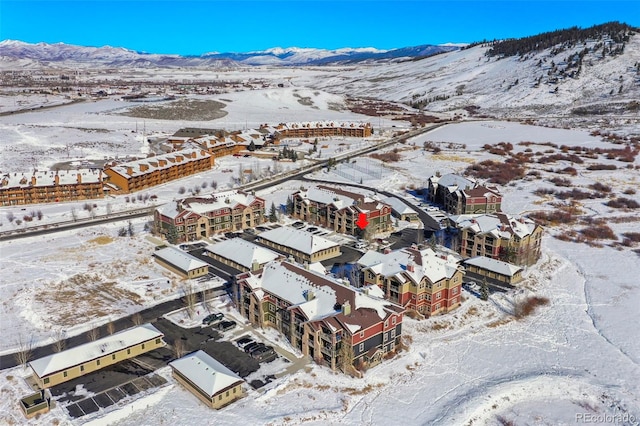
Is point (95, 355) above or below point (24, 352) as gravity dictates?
above

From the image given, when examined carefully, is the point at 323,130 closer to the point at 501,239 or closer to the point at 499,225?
the point at 499,225

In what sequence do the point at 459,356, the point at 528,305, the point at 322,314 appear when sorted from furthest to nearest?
1. the point at 528,305
2. the point at 459,356
3. the point at 322,314

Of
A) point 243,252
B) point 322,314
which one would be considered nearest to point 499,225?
point 322,314

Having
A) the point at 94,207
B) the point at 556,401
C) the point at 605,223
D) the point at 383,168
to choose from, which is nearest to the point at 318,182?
the point at 383,168

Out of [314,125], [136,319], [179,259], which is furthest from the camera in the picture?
[314,125]

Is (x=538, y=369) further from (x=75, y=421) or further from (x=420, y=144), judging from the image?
(x=420, y=144)

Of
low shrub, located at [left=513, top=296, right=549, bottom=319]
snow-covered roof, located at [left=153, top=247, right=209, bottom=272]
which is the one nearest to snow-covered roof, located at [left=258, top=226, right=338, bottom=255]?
snow-covered roof, located at [left=153, top=247, right=209, bottom=272]
